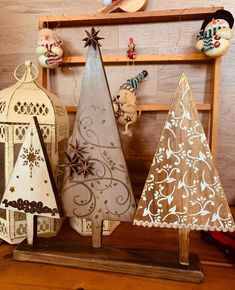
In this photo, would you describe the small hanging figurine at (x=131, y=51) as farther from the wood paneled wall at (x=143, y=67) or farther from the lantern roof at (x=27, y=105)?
the lantern roof at (x=27, y=105)

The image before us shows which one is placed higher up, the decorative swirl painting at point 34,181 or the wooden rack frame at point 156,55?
the wooden rack frame at point 156,55

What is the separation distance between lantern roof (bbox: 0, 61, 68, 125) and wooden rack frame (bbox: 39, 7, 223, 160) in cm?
24

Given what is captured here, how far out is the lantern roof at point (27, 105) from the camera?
55 cm

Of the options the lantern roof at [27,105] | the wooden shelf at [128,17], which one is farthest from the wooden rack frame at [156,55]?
the lantern roof at [27,105]

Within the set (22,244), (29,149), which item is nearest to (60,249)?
(22,244)

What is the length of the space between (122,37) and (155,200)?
58cm

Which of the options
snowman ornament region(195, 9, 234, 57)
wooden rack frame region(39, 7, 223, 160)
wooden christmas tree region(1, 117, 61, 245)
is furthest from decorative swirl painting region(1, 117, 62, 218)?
snowman ornament region(195, 9, 234, 57)

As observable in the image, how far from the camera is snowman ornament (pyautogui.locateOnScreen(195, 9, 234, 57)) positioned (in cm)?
66

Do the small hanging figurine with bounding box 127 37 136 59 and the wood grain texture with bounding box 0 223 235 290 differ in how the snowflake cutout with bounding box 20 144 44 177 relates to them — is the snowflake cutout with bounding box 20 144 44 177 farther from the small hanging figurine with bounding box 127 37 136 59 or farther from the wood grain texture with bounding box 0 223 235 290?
the small hanging figurine with bounding box 127 37 136 59

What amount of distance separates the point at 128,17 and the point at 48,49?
9.9 inches

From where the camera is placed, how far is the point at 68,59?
0.80 m

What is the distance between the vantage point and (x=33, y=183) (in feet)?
1.65

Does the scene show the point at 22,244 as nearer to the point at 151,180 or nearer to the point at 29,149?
the point at 29,149

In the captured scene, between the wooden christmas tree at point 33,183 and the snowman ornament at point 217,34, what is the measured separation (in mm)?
483
